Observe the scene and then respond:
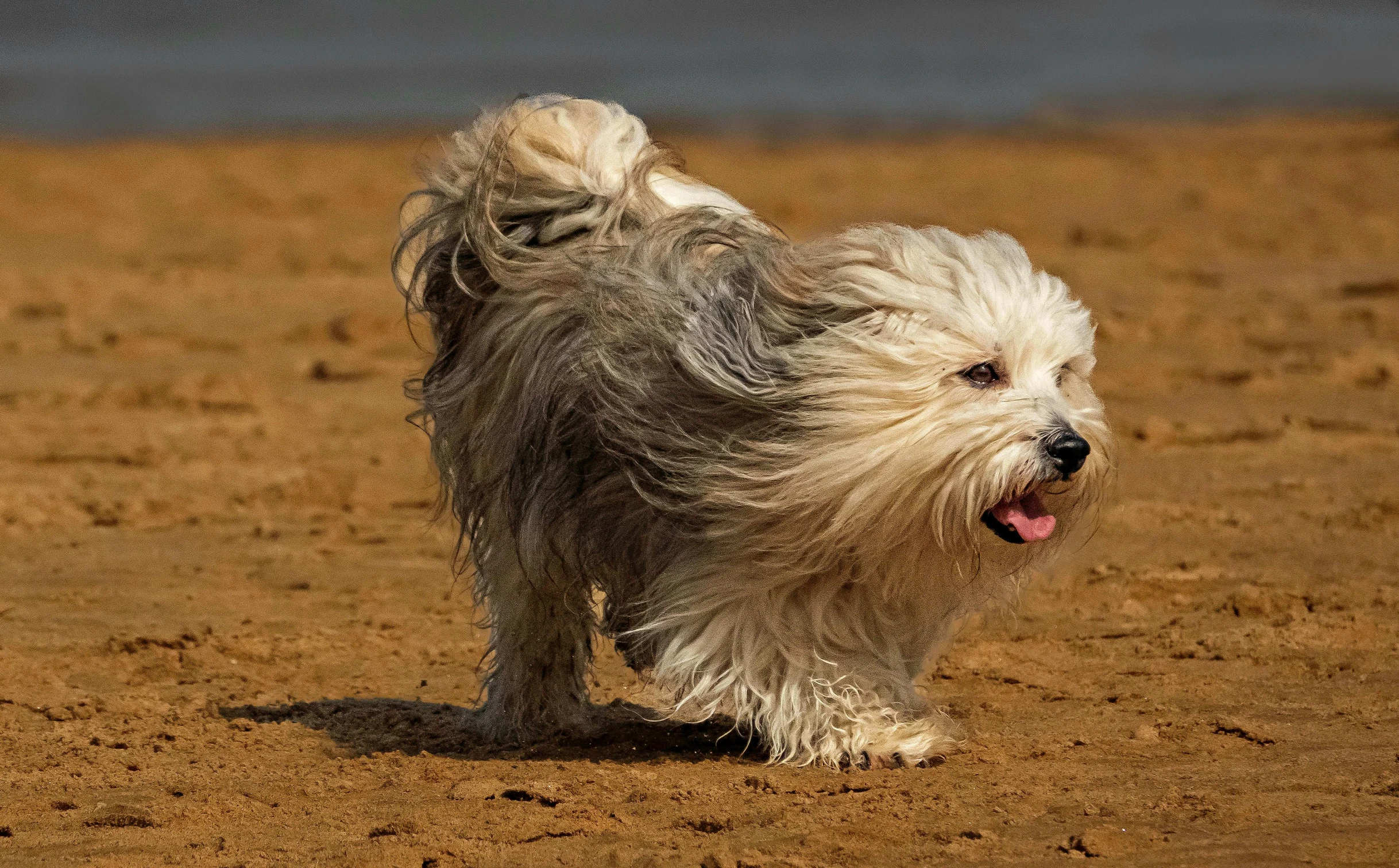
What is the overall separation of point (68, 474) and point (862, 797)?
4977mm

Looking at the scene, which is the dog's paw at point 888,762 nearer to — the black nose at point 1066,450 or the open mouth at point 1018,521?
the open mouth at point 1018,521

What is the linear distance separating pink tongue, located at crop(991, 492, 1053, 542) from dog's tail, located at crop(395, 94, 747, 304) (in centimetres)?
127

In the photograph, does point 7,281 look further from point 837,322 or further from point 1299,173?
point 1299,173

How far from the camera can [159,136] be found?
25938 millimetres

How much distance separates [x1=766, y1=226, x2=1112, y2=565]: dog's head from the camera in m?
3.88

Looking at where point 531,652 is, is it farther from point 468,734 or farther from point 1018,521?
point 1018,521

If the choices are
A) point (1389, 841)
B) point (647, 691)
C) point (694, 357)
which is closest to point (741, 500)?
point (694, 357)

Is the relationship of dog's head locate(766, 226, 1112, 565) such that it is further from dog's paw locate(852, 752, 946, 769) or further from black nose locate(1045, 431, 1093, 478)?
dog's paw locate(852, 752, 946, 769)

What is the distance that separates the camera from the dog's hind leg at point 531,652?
4742 mm

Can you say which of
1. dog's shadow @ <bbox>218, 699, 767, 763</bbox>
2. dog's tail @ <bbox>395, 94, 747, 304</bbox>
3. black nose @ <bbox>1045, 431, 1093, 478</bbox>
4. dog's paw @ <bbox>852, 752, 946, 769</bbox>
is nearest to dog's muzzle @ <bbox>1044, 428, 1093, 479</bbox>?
black nose @ <bbox>1045, 431, 1093, 478</bbox>

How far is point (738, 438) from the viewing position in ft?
13.5

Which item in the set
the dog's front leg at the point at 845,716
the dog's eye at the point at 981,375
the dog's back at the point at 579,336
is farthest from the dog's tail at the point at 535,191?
the dog's front leg at the point at 845,716

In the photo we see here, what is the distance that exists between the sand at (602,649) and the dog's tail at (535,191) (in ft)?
4.18

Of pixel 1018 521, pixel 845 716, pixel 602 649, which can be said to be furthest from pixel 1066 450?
pixel 602 649
